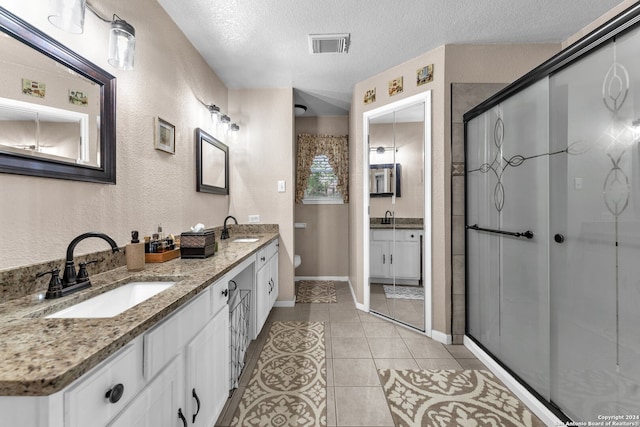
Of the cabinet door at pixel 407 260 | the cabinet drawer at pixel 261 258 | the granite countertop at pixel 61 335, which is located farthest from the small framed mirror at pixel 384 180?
the granite countertop at pixel 61 335

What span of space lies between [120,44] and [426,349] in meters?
2.81

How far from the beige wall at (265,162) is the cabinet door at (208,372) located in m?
1.76

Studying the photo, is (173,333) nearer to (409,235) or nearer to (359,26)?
(409,235)

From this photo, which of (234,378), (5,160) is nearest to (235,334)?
(234,378)

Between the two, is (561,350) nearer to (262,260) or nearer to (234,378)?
(234,378)

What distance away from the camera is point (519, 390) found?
1661 millimetres

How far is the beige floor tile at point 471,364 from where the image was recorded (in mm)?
1994

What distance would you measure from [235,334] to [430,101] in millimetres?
2460

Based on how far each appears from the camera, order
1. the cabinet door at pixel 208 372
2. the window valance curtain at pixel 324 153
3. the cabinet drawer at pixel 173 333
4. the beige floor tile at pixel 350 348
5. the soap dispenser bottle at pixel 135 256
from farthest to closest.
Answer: the window valance curtain at pixel 324 153
the beige floor tile at pixel 350 348
the soap dispenser bottle at pixel 135 256
the cabinet door at pixel 208 372
the cabinet drawer at pixel 173 333

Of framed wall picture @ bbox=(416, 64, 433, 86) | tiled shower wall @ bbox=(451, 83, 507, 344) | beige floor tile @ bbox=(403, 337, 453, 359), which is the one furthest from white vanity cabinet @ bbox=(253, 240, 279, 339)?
framed wall picture @ bbox=(416, 64, 433, 86)

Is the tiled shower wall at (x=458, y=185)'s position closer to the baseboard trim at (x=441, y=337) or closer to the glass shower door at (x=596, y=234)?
the baseboard trim at (x=441, y=337)

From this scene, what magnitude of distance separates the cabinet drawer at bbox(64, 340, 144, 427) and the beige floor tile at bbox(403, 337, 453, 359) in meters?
1.99

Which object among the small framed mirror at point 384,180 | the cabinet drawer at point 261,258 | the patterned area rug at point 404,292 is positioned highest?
the small framed mirror at point 384,180

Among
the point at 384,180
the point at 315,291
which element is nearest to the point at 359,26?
the point at 384,180
